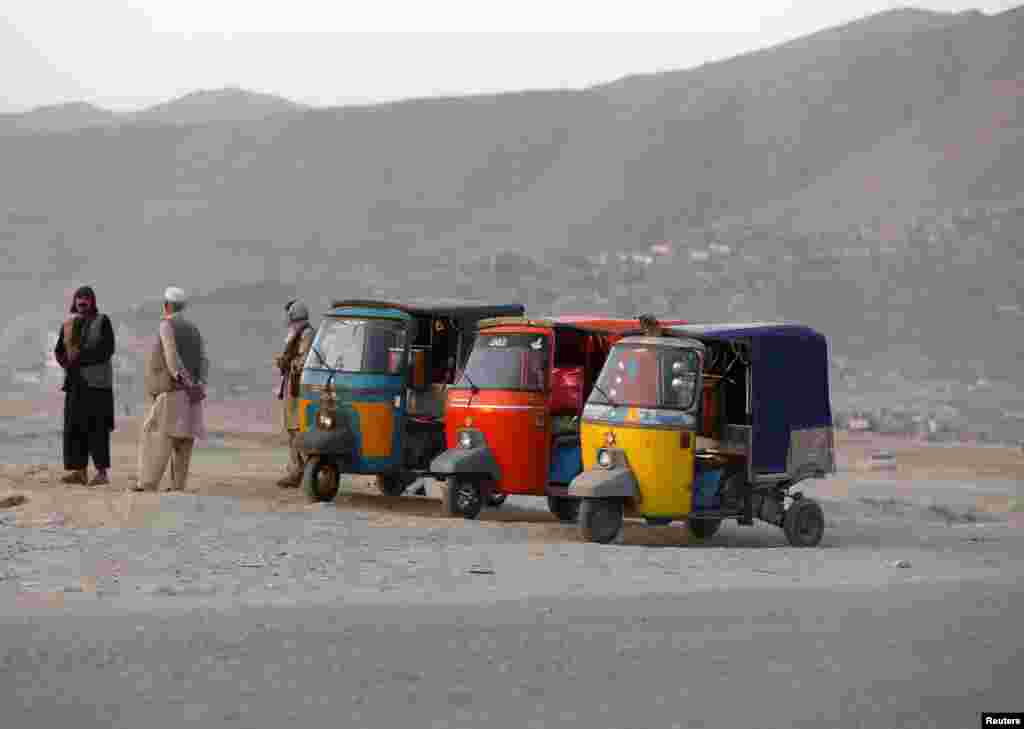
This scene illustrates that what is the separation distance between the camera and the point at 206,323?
244 ft

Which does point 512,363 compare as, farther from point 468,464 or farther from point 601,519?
point 601,519

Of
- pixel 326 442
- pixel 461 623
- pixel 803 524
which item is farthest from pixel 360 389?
pixel 461 623

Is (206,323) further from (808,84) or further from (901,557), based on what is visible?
(808,84)

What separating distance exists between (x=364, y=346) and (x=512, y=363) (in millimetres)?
2083

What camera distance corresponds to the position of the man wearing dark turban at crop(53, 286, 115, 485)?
Answer: 18625 mm

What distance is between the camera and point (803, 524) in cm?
1820

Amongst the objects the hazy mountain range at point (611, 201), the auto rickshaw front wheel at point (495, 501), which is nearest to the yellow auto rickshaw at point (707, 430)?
the auto rickshaw front wheel at point (495, 501)

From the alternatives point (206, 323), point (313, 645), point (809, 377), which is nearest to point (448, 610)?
point (313, 645)

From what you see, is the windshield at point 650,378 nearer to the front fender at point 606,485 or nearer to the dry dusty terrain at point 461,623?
the front fender at point 606,485

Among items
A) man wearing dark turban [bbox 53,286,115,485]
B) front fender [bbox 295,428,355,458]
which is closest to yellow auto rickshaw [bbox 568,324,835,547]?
front fender [bbox 295,428,355,458]

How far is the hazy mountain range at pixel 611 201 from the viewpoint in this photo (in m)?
91.4

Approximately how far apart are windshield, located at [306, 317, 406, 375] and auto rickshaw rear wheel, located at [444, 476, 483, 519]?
6.00 ft

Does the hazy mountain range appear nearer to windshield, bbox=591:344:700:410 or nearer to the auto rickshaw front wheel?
the auto rickshaw front wheel

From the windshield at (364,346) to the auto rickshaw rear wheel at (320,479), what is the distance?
1153mm
